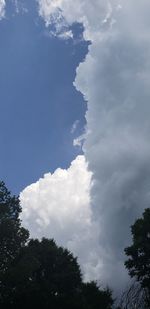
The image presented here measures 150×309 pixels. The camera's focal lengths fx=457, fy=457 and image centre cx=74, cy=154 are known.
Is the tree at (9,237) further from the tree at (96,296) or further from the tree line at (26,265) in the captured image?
the tree at (96,296)

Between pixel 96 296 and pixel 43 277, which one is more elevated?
pixel 43 277

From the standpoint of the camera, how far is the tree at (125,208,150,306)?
44.8 m

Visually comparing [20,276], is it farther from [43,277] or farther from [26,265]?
[43,277]

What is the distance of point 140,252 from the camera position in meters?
45.7

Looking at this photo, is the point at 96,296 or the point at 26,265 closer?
the point at 26,265

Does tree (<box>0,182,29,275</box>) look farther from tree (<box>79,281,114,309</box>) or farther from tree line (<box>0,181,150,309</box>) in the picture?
tree (<box>79,281,114,309</box>)

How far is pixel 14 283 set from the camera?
157 feet

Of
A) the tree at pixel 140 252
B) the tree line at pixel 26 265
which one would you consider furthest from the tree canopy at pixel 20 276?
the tree at pixel 140 252

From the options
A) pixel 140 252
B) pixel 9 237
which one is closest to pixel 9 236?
pixel 9 237

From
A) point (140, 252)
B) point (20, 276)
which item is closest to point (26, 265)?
point (20, 276)

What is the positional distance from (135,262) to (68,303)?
483 inches

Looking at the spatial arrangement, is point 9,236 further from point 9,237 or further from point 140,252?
point 140,252

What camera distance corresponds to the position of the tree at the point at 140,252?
1762 inches

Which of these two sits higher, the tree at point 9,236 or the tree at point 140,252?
the tree at point 9,236
